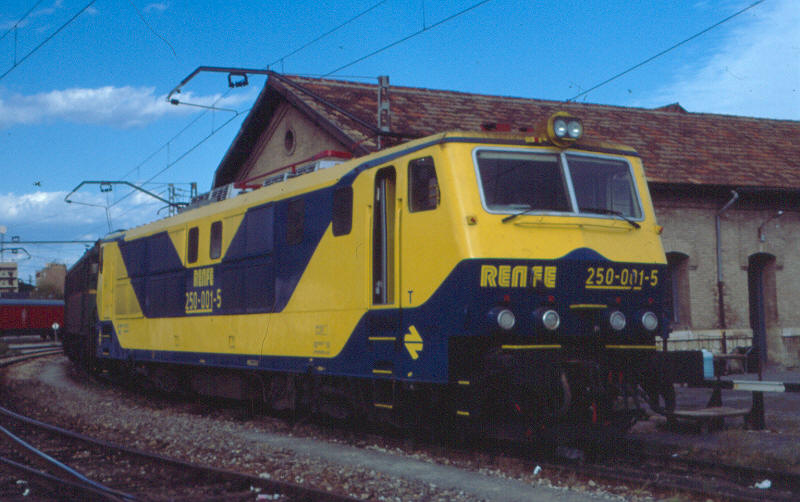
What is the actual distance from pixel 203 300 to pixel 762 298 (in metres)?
13.6

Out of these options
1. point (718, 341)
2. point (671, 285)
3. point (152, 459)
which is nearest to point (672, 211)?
point (671, 285)

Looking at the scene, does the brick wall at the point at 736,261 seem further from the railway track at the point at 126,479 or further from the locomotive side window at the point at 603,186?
the railway track at the point at 126,479

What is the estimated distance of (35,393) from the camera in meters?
18.3

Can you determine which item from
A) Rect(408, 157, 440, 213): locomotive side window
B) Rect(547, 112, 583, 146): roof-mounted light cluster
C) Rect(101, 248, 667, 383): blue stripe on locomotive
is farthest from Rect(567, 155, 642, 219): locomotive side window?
Rect(408, 157, 440, 213): locomotive side window

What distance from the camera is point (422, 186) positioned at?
867 cm

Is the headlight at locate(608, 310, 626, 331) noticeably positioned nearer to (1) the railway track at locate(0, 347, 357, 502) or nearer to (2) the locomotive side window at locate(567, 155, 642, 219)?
(2) the locomotive side window at locate(567, 155, 642, 219)

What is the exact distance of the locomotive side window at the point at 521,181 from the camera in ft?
27.4

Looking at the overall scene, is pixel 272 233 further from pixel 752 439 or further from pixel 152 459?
pixel 752 439

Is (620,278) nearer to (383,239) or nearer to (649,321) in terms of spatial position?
A: (649,321)

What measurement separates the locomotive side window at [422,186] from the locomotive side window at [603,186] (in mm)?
1405

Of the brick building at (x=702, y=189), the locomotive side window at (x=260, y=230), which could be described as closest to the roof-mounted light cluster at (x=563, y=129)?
the locomotive side window at (x=260, y=230)

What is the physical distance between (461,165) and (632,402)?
2812 millimetres

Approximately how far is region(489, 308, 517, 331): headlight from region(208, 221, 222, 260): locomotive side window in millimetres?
5888

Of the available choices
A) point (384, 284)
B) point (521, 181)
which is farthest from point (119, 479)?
point (521, 181)
